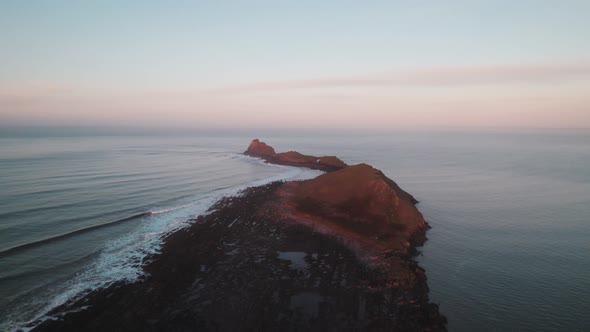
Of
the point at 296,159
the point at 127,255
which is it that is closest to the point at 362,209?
the point at 127,255

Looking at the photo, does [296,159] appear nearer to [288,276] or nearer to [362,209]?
[362,209]

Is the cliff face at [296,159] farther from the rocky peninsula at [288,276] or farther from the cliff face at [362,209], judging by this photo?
the rocky peninsula at [288,276]

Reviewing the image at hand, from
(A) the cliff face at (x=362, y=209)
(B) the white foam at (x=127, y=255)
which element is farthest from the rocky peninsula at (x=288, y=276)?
(B) the white foam at (x=127, y=255)

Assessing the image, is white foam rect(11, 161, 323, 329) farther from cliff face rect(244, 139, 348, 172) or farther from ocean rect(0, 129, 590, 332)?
cliff face rect(244, 139, 348, 172)

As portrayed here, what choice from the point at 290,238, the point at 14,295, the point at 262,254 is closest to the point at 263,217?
the point at 290,238

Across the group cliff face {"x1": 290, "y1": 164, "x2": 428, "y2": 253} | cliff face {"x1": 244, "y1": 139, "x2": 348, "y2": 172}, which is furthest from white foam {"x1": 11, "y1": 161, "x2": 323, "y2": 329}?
cliff face {"x1": 244, "y1": 139, "x2": 348, "y2": 172}
